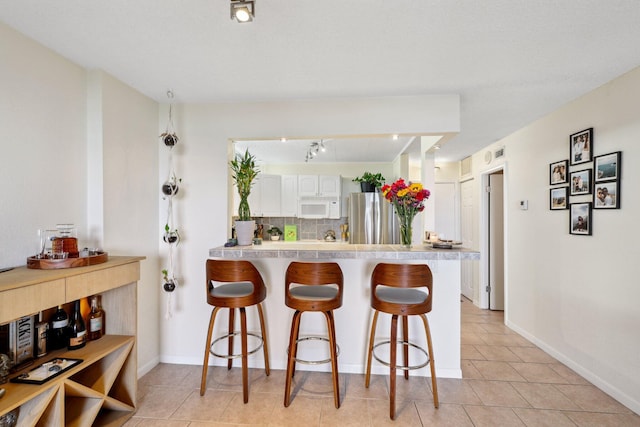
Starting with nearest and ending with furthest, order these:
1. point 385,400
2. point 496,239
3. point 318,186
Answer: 1. point 385,400
2. point 496,239
3. point 318,186

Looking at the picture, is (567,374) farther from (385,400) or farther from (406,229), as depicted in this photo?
(406,229)

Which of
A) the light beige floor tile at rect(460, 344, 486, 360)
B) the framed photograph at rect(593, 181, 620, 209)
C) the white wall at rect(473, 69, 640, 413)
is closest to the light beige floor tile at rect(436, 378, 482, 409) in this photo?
the light beige floor tile at rect(460, 344, 486, 360)

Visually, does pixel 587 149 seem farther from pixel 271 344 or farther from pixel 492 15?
pixel 271 344

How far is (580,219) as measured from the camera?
258 centimetres

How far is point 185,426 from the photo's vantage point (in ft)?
6.37

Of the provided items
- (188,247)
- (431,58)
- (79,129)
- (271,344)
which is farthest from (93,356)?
(431,58)

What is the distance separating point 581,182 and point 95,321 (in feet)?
12.9

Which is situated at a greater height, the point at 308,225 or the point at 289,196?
the point at 289,196

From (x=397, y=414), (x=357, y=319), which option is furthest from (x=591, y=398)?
(x=357, y=319)

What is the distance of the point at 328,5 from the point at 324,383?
2595 mm

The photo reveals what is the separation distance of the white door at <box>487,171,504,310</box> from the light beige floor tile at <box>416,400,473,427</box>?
2796 mm

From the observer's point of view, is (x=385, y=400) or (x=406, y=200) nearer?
(x=385, y=400)

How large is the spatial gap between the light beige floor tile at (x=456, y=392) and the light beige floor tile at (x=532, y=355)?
0.91m

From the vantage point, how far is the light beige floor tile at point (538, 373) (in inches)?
99.2
